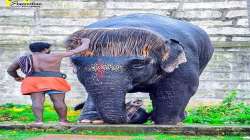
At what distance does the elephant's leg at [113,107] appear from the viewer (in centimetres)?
987

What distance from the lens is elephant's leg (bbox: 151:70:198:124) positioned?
10.9 meters

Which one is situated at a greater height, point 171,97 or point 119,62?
point 119,62

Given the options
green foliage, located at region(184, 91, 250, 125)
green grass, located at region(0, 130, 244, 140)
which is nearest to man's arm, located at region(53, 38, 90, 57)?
Result: green grass, located at region(0, 130, 244, 140)

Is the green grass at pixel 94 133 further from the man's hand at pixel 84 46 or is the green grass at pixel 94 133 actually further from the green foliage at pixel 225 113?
the green foliage at pixel 225 113

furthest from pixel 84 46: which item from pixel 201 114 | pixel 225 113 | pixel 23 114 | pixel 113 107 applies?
pixel 225 113

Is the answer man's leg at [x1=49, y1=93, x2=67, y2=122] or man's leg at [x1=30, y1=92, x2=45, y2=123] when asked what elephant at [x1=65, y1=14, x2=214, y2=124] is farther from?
man's leg at [x1=30, y1=92, x2=45, y2=123]

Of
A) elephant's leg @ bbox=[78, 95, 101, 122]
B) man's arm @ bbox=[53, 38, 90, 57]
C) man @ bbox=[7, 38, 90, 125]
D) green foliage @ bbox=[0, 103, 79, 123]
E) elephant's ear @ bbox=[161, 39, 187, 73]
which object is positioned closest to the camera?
man's arm @ bbox=[53, 38, 90, 57]

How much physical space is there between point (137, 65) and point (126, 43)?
1.01 ft

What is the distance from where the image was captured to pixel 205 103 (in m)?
20.0

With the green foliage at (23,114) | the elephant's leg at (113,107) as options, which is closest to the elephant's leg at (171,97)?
the elephant's leg at (113,107)

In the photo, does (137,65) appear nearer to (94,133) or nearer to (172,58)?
(172,58)

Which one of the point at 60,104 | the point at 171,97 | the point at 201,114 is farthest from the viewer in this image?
the point at 201,114

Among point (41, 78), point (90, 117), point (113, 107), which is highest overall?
point (41, 78)

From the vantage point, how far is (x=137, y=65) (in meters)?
10.2
